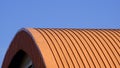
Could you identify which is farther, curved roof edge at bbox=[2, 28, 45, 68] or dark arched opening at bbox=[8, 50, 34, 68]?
dark arched opening at bbox=[8, 50, 34, 68]

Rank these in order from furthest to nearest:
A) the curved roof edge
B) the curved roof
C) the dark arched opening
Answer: the dark arched opening < the curved roof edge < the curved roof

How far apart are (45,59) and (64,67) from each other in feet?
3.00

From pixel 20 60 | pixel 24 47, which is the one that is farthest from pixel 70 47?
pixel 20 60

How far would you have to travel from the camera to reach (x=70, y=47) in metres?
19.9

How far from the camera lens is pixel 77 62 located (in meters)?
19.0

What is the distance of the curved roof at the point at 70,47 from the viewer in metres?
18.9

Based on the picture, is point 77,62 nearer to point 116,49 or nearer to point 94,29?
point 116,49

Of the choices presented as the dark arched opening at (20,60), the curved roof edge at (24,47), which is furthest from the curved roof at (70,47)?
the dark arched opening at (20,60)

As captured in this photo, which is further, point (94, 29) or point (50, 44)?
point (94, 29)

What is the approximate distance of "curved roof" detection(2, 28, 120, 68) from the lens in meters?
18.9

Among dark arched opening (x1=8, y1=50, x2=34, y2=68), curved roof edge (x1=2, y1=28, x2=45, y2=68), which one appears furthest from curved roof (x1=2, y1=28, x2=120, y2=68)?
dark arched opening (x1=8, y1=50, x2=34, y2=68)

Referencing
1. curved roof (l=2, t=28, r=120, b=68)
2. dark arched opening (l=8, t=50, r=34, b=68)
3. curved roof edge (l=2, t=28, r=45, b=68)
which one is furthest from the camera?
dark arched opening (l=8, t=50, r=34, b=68)

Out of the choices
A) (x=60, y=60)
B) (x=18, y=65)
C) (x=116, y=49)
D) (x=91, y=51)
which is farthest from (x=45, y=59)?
(x=18, y=65)

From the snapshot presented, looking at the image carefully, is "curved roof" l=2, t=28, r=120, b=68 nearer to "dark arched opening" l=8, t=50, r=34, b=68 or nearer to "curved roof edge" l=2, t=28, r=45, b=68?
"curved roof edge" l=2, t=28, r=45, b=68
